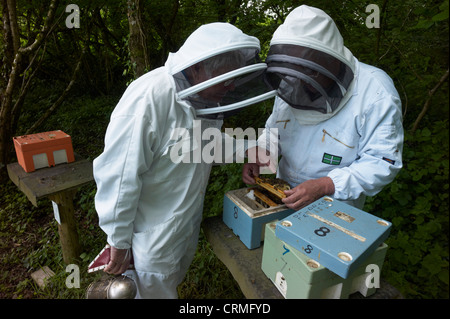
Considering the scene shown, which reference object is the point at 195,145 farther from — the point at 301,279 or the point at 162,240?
the point at 301,279

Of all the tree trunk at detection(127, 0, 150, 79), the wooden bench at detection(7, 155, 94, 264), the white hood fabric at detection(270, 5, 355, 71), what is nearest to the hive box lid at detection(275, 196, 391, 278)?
the white hood fabric at detection(270, 5, 355, 71)

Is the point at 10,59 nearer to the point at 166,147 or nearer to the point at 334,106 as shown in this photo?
the point at 166,147

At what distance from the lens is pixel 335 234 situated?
1167mm

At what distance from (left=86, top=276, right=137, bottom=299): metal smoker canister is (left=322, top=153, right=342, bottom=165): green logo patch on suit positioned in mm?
1433

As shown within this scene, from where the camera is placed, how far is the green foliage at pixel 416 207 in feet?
9.02

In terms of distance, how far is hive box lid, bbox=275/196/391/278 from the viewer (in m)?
1.06

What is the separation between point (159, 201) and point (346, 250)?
1.11 meters

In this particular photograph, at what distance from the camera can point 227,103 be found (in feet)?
5.24

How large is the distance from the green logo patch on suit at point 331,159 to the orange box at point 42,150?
2.87 meters

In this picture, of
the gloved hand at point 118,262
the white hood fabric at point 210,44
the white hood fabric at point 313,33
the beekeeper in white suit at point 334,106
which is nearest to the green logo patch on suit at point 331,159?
the beekeeper in white suit at point 334,106

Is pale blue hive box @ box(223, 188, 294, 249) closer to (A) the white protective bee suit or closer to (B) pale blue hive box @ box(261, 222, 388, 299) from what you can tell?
(B) pale blue hive box @ box(261, 222, 388, 299)

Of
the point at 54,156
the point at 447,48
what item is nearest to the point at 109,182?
the point at 447,48

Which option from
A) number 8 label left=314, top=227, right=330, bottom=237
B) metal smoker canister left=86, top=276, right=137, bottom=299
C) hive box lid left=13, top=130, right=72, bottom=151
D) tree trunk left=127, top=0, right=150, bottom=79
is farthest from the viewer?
tree trunk left=127, top=0, right=150, bottom=79

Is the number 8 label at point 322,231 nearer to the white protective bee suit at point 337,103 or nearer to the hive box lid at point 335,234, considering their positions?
the hive box lid at point 335,234
